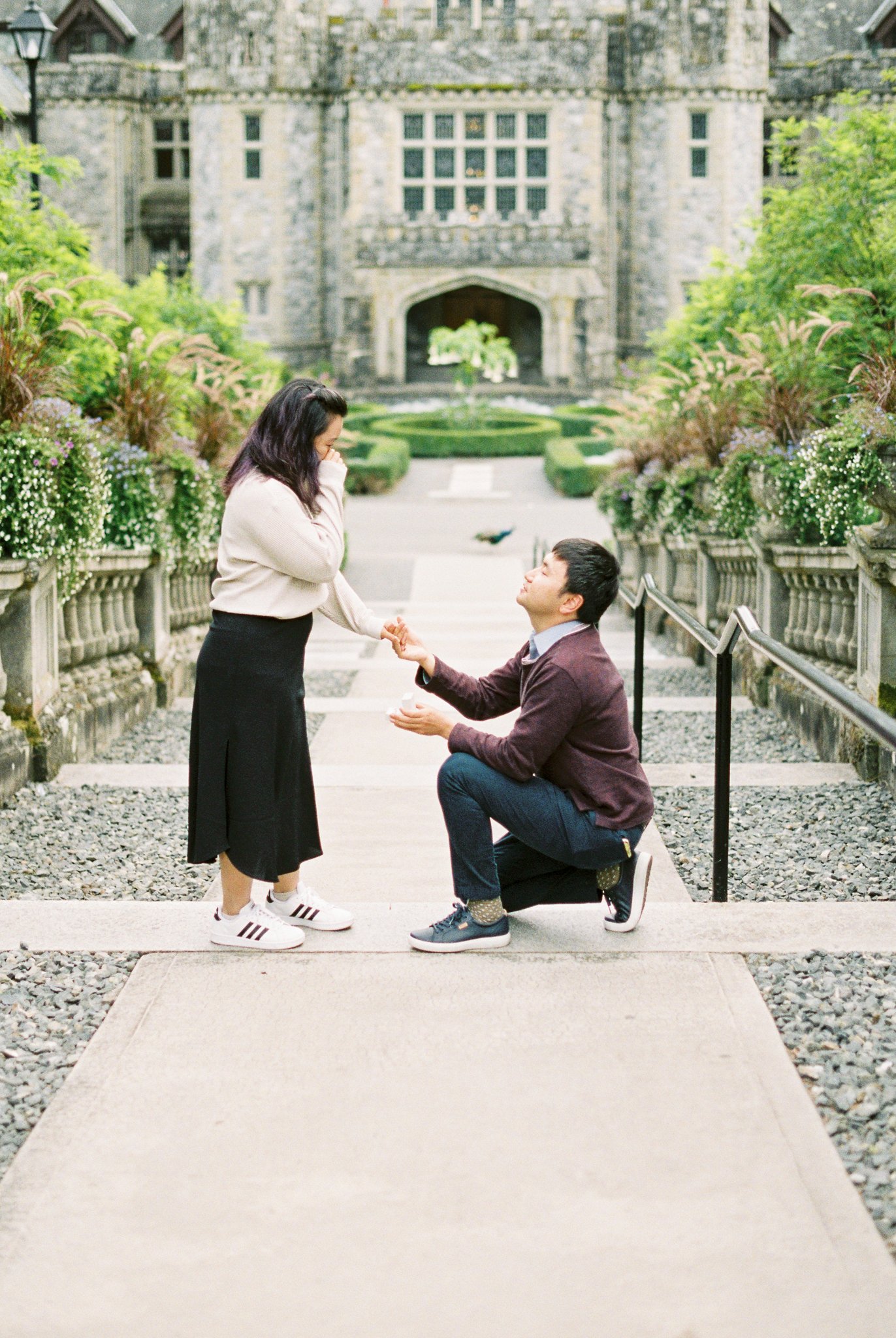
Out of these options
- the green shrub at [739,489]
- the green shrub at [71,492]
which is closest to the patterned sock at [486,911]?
the green shrub at [71,492]

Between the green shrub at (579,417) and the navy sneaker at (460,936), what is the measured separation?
37.1 meters

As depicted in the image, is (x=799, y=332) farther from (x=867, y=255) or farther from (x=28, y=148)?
(x=28, y=148)

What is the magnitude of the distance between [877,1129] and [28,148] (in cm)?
1218

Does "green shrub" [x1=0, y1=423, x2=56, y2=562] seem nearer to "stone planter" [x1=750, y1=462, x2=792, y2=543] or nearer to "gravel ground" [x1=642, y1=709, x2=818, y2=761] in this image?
"gravel ground" [x1=642, y1=709, x2=818, y2=761]

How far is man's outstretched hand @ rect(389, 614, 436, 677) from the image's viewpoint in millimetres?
4973

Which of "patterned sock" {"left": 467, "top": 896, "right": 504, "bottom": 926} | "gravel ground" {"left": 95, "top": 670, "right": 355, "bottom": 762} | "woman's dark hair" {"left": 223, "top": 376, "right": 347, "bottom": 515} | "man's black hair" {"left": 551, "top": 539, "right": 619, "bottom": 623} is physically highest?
"woman's dark hair" {"left": 223, "top": 376, "right": 347, "bottom": 515}

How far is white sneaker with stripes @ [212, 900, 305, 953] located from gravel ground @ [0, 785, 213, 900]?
95cm

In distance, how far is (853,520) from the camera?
9633 mm

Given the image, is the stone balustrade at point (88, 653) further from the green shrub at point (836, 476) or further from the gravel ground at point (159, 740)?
the green shrub at point (836, 476)

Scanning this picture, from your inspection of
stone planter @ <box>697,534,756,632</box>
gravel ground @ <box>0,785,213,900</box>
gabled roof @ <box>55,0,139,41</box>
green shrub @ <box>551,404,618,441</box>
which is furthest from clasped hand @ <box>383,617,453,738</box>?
gabled roof @ <box>55,0,139,41</box>

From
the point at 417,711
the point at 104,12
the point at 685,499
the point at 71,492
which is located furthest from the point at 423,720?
the point at 104,12

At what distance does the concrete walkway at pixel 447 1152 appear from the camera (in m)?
2.99

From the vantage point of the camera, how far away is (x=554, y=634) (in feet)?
15.9

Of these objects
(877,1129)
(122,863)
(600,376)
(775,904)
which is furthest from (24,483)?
(600,376)
